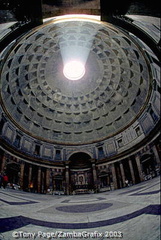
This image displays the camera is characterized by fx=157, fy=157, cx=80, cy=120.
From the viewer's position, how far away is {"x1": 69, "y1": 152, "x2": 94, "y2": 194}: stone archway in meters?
19.5

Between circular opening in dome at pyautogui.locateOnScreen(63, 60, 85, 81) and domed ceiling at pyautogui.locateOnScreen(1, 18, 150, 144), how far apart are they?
0.51 meters

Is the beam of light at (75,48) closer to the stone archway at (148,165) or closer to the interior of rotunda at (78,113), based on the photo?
the interior of rotunda at (78,113)

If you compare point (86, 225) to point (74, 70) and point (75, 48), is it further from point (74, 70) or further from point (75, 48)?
point (74, 70)

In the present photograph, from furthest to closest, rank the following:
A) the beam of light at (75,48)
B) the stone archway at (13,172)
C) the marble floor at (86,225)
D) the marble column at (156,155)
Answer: the stone archway at (13,172) < the marble column at (156,155) < the beam of light at (75,48) < the marble floor at (86,225)

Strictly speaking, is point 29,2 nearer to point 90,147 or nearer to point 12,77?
point 12,77

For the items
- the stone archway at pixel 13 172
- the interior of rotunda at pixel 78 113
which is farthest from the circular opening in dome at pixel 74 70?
the stone archway at pixel 13 172

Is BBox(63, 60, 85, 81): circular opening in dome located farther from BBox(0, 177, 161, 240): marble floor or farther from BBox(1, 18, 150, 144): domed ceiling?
BBox(0, 177, 161, 240): marble floor

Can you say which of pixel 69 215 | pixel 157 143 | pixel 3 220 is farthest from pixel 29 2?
pixel 157 143

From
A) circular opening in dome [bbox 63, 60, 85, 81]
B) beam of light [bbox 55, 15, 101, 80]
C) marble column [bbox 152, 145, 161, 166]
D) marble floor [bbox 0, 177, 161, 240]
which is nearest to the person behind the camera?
A: marble floor [bbox 0, 177, 161, 240]

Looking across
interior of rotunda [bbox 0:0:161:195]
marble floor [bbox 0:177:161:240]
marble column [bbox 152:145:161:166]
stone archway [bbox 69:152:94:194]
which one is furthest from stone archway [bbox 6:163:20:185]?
marble column [bbox 152:145:161:166]

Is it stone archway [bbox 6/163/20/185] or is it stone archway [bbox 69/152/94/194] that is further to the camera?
stone archway [bbox 69/152/94/194]

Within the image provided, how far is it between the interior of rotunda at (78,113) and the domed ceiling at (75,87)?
0.11 meters

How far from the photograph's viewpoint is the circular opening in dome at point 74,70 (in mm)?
19531

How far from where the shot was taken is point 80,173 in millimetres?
20844
